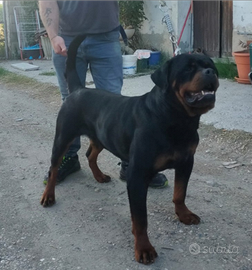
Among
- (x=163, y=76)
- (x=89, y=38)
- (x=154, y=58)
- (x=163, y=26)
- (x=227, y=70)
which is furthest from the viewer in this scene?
(x=163, y=26)

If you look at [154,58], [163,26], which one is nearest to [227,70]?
[154,58]

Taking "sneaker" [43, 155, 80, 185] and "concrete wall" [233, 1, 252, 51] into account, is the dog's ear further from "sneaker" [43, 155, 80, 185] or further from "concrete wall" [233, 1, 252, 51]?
"concrete wall" [233, 1, 252, 51]

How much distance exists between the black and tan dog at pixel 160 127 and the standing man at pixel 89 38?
2.07 feet

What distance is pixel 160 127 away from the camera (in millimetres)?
2662

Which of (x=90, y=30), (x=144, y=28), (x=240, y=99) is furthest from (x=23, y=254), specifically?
(x=144, y=28)

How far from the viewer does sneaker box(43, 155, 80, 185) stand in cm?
386

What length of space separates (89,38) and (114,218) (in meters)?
1.53

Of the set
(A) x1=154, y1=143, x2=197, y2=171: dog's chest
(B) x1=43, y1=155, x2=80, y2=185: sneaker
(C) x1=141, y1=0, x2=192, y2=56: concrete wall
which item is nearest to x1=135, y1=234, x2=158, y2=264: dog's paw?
(A) x1=154, y1=143, x2=197, y2=171: dog's chest

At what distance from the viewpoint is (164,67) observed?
261 cm

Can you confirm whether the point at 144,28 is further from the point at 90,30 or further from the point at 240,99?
the point at 90,30

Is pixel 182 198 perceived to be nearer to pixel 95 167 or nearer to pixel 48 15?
pixel 95 167

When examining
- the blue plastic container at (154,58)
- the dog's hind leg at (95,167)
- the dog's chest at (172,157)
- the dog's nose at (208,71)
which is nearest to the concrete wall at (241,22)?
the blue plastic container at (154,58)

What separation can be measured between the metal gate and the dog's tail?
5684mm

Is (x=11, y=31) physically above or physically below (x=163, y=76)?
below
